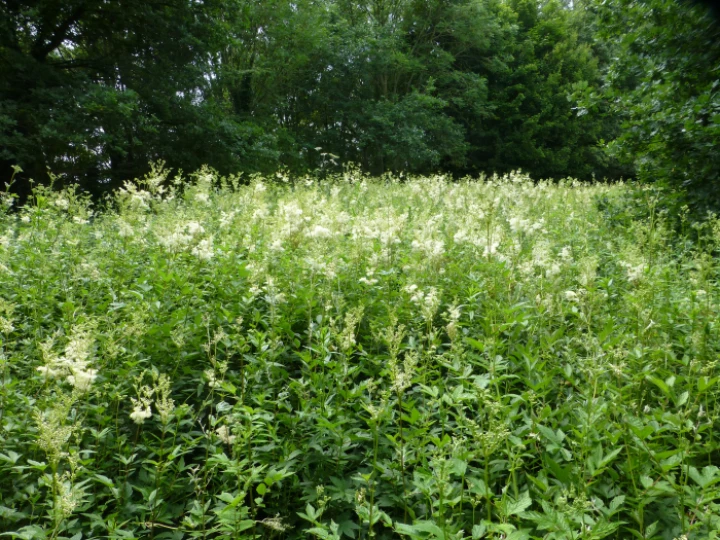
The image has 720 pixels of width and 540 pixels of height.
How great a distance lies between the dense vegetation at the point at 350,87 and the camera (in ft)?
20.0

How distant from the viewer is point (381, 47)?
23234 millimetres

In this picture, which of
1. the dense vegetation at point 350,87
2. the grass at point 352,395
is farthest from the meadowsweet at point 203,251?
the dense vegetation at point 350,87

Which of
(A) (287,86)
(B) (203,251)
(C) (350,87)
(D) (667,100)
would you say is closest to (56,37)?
(A) (287,86)

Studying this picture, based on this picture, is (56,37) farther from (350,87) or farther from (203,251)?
(203,251)

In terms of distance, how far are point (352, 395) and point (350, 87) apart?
2349 cm

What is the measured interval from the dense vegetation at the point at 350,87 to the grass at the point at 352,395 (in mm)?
1652

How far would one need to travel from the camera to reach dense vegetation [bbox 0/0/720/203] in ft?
20.0

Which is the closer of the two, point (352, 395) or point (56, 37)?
point (352, 395)

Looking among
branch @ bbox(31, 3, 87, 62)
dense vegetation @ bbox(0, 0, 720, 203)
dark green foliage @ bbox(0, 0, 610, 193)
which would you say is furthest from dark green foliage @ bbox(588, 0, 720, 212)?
Result: branch @ bbox(31, 3, 87, 62)

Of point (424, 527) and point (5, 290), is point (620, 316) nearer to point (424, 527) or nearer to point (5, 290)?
point (424, 527)

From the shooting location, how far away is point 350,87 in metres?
24.2

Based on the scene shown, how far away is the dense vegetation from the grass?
5.42 ft

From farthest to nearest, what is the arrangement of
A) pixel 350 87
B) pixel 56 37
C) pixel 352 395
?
pixel 350 87
pixel 56 37
pixel 352 395

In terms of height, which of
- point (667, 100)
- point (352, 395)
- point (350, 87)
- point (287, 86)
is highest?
point (350, 87)
